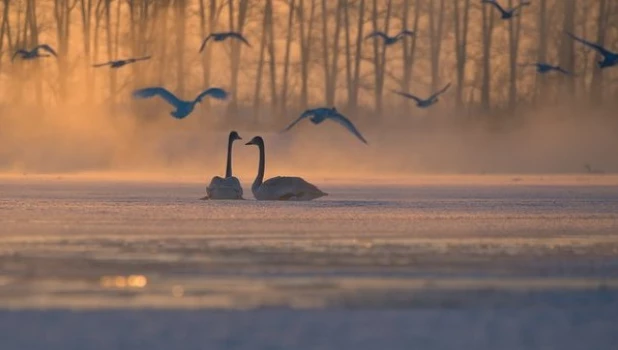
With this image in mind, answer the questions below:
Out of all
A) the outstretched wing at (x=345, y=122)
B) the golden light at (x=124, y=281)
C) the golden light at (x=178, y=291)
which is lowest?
the golden light at (x=178, y=291)

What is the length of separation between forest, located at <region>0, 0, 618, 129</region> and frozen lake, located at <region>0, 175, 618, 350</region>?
22.8 m

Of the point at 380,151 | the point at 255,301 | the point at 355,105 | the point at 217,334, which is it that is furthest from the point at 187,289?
the point at 355,105

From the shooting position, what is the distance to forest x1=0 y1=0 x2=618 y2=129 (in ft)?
148

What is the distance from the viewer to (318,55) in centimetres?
5009

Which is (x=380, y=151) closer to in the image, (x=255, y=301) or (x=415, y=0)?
(x=415, y=0)

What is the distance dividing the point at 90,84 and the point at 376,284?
34.2 meters

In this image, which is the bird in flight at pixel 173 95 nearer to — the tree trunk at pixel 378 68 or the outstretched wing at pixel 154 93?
the outstretched wing at pixel 154 93

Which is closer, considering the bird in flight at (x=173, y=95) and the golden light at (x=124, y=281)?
the golden light at (x=124, y=281)

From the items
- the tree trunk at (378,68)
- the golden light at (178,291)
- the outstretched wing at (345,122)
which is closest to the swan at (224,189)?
the outstretched wing at (345,122)

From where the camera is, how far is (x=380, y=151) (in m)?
40.4

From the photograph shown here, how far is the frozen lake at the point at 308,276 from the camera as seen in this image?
10070 mm

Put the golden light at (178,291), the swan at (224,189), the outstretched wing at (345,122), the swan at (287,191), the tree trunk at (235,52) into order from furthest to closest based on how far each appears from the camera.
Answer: the tree trunk at (235,52), the outstretched wing at (345,122), the swan at (287,191), the swan at (224,189), the golden light at (178,291)

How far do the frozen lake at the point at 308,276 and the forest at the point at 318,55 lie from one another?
74.7 ft

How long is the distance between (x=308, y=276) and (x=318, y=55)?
3739 cm
